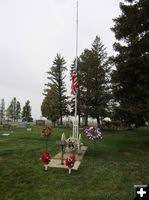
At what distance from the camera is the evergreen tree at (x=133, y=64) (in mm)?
8844

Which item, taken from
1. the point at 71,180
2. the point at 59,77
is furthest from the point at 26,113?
the point at 71,180

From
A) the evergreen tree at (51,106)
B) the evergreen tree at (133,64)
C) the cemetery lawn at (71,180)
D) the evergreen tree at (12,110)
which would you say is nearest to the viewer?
the cemetery lawn at (71,180)

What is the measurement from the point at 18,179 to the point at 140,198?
4.58 m

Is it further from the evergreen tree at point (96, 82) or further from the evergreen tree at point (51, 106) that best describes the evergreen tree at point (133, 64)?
the evergreen tree at point (51, 106)

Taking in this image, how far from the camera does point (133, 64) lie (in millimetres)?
9422

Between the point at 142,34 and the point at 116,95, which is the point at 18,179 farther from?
the point at 142,34

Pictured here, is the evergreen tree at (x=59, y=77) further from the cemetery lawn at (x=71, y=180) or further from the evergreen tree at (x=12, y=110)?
the evergreen tree at (x=12, y=110)

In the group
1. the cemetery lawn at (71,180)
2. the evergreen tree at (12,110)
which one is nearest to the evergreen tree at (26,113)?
the evergreen tree at (12,110)

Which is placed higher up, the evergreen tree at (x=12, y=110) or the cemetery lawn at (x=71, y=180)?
the evergreen tree at (x=12, y=110)

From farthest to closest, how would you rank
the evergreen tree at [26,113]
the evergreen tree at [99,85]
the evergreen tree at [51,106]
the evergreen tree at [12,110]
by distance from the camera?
the evergreen tree at [12,110] < the evergreen tree at [26,113] < the evergreen tree at [51,106] < the evergreen tree at [99,85]

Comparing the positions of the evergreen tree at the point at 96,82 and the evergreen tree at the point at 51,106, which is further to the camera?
the evergreen tree at the point at 51,106

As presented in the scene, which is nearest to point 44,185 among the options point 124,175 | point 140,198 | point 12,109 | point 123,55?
point 124,175

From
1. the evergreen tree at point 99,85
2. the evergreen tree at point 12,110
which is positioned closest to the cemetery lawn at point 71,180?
the evergreen tree at point 99,85

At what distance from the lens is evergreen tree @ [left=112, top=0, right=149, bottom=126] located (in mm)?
8844
